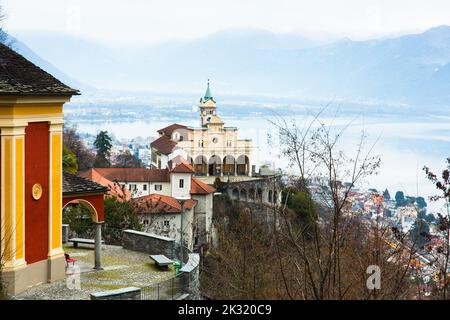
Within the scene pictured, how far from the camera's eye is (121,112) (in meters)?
168

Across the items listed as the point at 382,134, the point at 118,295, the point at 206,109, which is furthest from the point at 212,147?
the point at 382,134

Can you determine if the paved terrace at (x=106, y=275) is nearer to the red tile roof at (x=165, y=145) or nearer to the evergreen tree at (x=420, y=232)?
the evergreen tree at (x=420, y=232)

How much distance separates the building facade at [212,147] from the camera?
282 feet

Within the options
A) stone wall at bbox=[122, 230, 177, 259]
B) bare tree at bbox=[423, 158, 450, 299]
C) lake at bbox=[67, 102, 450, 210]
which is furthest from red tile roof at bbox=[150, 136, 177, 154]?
bare tree at bbox=[423, 158, 450, 299]

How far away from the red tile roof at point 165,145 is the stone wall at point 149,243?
59.3 m

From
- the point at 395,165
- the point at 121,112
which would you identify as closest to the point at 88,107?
the point at 121,112

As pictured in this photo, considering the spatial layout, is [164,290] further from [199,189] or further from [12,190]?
[199,189]

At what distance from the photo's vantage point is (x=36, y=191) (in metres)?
17.1

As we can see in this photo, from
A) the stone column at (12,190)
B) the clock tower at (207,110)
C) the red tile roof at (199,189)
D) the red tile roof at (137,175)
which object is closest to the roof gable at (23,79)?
the stone column at (12,190)

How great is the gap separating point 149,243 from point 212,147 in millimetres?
65514

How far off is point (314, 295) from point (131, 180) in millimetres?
57468

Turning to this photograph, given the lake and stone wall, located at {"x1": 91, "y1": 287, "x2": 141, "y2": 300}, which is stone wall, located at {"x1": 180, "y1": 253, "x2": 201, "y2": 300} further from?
the lake

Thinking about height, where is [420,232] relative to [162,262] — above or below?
above

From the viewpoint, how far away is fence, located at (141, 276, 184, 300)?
15.9 m
